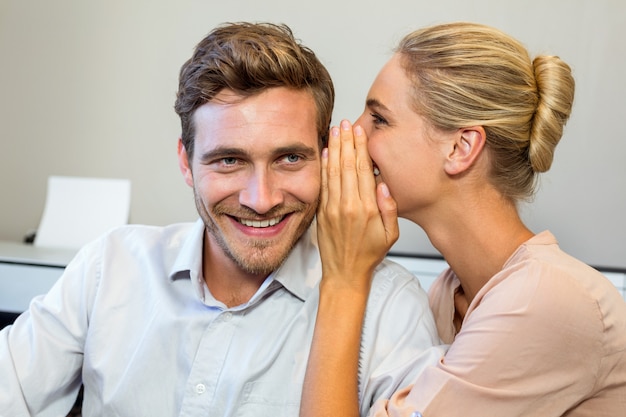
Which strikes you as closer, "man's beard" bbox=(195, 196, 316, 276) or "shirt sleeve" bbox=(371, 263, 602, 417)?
"shirt sleeve" bbox=(371, 263, 602, 417)

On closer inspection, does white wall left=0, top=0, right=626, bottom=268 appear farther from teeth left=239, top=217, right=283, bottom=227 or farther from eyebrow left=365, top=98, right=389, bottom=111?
teeth left=239, top=217, right=283, bottom=227

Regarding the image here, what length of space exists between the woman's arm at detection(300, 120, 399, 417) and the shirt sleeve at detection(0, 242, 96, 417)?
0.48 m

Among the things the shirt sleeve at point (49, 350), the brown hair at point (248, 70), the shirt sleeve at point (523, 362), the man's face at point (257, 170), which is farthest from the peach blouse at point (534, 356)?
the shirt sleeve at point (49, 350)

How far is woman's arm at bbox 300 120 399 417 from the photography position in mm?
1238

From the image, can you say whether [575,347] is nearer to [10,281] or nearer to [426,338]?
[426,338]

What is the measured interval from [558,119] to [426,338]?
487 mm

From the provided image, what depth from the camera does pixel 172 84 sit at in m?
3.15

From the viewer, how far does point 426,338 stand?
131cm

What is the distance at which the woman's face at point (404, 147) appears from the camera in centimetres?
139

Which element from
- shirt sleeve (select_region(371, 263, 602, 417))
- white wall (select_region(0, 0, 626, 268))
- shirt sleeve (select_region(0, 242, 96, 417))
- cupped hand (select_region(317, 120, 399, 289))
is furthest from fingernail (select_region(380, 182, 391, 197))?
white wall (select_region(0, 0, 626, 268))

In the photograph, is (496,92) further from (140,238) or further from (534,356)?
(140,238)

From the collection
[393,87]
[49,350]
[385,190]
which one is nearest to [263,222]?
[385,190]

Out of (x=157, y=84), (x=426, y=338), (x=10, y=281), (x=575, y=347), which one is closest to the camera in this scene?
(x=575, y=347)

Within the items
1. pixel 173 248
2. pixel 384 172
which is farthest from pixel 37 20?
pixel 384 172
